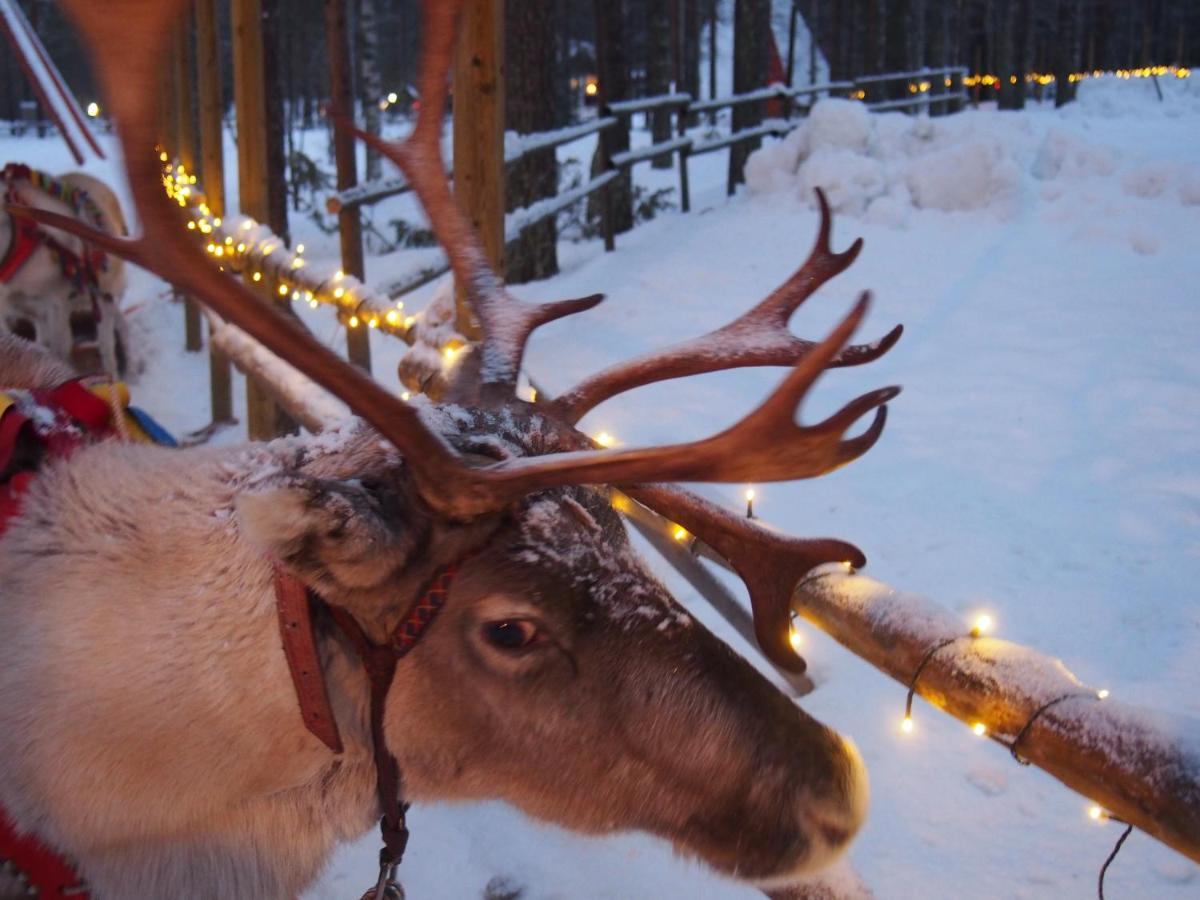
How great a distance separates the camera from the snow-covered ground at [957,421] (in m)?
2.61

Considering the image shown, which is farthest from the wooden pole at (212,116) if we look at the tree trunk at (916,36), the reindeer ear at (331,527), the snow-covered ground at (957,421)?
the tree trunk at (916,36)

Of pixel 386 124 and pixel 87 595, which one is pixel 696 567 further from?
pixel 386 124

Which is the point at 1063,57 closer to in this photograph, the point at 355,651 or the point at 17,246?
the point at 17,246

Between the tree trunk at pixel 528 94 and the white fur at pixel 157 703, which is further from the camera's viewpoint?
the tree trunk at pixel 528 94

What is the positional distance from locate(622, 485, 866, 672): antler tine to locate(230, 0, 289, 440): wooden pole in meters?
4.16

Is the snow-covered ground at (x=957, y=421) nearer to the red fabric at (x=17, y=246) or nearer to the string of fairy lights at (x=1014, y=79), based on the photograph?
the red fabric at (x=17, y=246)

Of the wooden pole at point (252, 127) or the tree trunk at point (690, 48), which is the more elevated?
the tree trunk at point (690, 48)

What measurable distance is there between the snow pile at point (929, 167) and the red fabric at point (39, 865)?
9.15 metres

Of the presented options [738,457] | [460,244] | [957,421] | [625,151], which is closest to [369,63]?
[625,151]

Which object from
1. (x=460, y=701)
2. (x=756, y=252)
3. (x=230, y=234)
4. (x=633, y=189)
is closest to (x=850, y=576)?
(x=460, y=701)

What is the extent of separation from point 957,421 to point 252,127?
4.62 meters

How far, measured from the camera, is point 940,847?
259 cm

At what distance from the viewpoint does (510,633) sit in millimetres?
1453

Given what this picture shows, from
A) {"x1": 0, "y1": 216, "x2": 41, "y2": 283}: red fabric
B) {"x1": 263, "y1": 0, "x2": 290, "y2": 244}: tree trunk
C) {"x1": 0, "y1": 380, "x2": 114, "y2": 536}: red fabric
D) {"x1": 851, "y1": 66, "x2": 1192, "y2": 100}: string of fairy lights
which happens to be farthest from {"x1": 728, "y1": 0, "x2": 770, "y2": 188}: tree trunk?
{"x1": 0, "y1": 380, "x2": 114, "y2": 536}: red fabric
